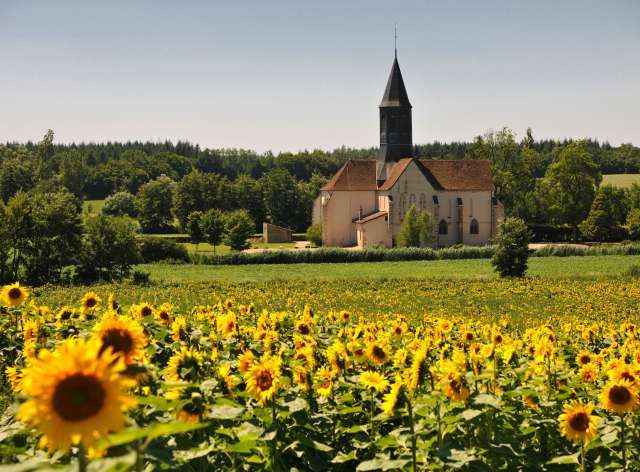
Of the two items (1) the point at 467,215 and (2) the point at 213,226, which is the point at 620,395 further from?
(1) the point at 467,215

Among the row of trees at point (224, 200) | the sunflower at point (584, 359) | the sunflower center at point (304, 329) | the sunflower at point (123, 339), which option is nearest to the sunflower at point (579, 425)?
the sunflower at point (584, 359)

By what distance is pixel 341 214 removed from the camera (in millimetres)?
66250

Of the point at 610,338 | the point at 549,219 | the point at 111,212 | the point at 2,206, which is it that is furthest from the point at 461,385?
the point at 111,212

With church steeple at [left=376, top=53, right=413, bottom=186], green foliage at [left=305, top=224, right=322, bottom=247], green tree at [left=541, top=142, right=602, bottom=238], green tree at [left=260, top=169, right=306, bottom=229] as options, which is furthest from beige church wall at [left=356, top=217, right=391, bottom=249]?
green tree at [left=260, top=169, right=306, bottom=229]

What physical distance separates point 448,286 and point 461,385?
30.9m

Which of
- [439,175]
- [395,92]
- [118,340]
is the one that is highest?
[395,92]

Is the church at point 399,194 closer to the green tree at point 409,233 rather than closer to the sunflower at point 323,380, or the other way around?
the green tree at point 409,233

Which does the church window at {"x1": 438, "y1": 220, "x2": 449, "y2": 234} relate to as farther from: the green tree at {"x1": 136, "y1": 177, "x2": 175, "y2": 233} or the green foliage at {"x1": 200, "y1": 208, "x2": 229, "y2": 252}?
the green tree at {"x1": 136, "y1": 177, "x2": 175, "y2": 233}

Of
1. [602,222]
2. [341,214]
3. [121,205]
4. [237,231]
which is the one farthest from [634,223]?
[121,205]

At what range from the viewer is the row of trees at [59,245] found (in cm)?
3650

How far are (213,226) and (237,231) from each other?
2402 mm

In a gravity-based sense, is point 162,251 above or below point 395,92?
below

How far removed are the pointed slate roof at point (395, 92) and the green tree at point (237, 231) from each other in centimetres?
1723

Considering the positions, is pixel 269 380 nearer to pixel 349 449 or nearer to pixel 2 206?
pixel 349 449
